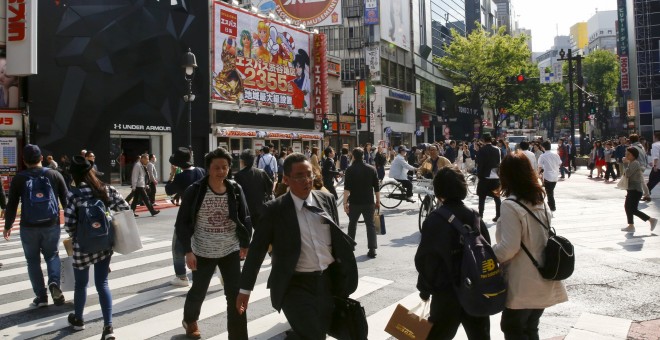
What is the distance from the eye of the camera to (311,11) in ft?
169

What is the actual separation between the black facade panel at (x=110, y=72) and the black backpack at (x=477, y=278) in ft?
81.0

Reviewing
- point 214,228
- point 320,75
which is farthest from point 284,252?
point 320,75

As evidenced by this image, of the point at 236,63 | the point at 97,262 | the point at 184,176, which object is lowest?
the point at 97,262

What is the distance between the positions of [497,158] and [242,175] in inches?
247

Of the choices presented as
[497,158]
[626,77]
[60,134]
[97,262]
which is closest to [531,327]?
[97,262]

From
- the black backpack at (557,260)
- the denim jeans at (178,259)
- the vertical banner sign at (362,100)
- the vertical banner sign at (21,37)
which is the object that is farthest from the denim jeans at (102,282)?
the vertical banner sign at (362,100)

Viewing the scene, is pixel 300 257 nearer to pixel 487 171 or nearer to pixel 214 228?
pixel 214 228

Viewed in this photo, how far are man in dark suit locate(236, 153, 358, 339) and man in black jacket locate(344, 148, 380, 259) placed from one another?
5.22 metres

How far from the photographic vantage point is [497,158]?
1190cm

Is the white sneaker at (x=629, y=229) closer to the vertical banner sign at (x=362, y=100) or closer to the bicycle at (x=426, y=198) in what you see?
the bicycle at (x=426, y=198)

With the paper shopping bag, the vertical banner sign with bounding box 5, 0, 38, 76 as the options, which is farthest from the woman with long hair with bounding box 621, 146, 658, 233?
the vertical banner sign with bounding box 5, 0, 38, 76

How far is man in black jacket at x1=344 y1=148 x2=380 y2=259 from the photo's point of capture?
9047 mm

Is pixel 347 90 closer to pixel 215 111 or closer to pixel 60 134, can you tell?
pixel 215 111

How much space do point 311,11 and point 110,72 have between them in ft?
90.0
